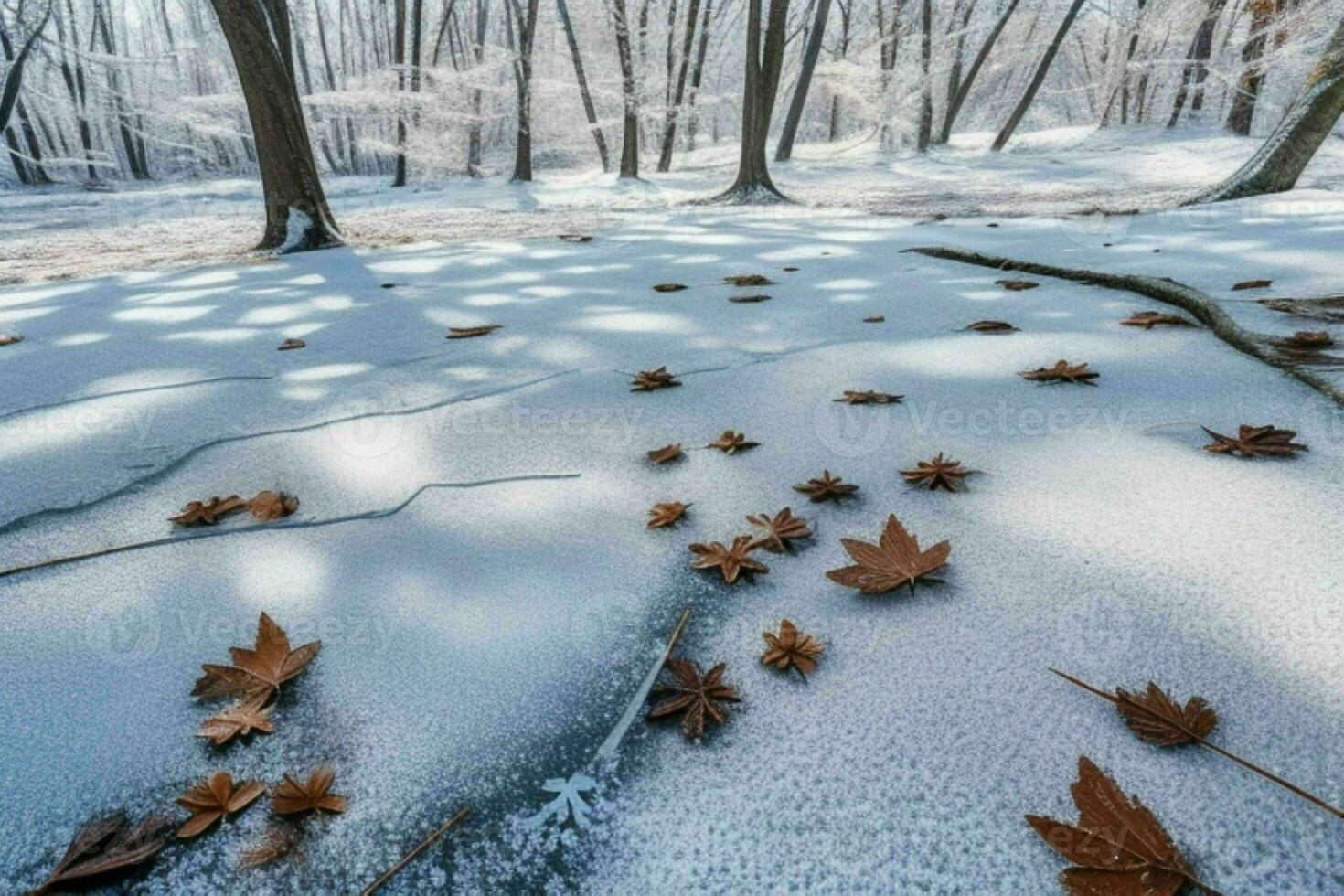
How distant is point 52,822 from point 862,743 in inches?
34.1

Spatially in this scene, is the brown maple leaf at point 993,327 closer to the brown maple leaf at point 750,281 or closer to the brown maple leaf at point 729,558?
the brown maple leaf at point 750,281

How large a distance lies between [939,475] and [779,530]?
34 cm

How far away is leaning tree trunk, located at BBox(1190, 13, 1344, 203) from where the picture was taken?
417 cm

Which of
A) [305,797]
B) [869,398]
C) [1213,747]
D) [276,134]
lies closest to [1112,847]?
[1213,747]

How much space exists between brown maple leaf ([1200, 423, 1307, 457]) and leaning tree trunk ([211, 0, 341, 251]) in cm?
525

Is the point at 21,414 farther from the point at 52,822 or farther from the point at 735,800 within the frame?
the point at 735,800

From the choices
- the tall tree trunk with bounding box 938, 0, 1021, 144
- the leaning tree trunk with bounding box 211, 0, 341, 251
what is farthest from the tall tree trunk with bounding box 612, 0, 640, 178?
the leaning tree trunk with bounding box 211, 0, 341, 251

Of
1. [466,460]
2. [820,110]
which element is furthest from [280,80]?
[820,110]

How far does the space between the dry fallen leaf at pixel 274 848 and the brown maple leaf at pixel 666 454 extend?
2.87ft

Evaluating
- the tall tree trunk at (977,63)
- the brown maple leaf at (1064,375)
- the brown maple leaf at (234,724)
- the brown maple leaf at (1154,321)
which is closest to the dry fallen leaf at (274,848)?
the brown maple leaf at (234,724)

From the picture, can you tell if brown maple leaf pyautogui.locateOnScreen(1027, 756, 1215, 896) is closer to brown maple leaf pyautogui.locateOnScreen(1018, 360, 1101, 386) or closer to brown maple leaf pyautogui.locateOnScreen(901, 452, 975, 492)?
brown maple leaf pyautogui.locateOnScreen(901, 452, 975, 492)

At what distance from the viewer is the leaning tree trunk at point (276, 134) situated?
4.34 meters

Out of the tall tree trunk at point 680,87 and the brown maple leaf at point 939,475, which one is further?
the tall tree trunk at point 680,87

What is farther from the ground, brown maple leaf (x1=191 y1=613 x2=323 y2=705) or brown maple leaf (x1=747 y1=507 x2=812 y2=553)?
brown maple leaf (x1=747 y1=507 x2=812 y2=553)
